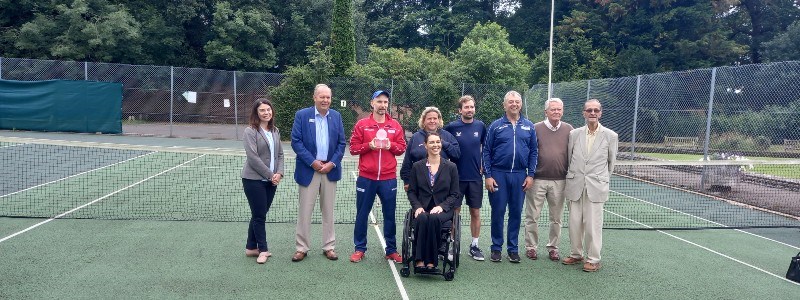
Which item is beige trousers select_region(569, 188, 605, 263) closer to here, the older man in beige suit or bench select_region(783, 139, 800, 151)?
the older man in beige suit

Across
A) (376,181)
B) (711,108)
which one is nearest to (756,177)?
(711,108)

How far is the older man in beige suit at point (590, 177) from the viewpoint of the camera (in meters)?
5.46

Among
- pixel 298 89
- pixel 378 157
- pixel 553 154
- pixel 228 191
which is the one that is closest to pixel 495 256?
pixel 553 154

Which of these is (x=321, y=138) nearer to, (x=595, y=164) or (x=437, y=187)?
(x=437, y=187)

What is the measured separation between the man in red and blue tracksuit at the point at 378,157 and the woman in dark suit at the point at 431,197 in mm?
282

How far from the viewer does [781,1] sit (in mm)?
34469

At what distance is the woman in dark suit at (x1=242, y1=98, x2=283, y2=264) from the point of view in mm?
5309

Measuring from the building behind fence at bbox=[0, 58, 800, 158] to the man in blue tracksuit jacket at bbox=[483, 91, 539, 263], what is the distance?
20.8 feet

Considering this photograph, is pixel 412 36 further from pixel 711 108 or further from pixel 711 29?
pixel 711 108

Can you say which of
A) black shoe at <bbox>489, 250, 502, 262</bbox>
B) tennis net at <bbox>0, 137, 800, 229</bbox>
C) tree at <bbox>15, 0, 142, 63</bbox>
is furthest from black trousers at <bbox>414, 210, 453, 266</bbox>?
tree at <bbox>15, 0, 142, 63</bbox>

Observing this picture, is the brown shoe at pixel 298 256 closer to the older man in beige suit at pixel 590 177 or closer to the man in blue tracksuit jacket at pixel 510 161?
the man in blue tracksuit jacket at pixel 510 161

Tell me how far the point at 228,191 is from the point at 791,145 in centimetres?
963

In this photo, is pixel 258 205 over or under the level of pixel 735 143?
under

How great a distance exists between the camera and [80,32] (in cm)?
2678
